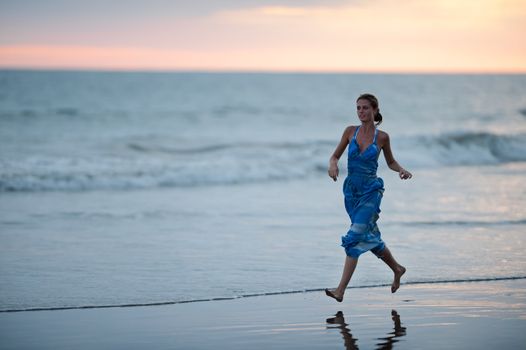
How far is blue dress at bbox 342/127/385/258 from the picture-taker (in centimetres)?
643

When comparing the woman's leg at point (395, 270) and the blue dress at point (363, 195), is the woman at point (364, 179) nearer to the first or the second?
the blue dress at point (363, 195)

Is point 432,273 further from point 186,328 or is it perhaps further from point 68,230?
point 68,230

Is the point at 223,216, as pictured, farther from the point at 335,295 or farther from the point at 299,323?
the point at 299,323

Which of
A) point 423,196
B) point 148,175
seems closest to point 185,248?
point 423,196

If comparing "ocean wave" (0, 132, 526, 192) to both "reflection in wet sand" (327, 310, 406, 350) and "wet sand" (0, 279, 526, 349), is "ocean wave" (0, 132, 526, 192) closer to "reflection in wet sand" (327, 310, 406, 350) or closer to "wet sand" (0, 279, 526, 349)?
"wet sand" (0, 279, 526, 349)

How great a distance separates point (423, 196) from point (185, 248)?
18.9ft

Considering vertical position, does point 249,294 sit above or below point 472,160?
below

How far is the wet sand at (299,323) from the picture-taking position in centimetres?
558

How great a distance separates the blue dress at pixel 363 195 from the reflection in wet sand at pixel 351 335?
1.79 ft

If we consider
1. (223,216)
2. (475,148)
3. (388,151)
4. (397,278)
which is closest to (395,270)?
(397,278)

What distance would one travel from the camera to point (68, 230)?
1050 centimetres

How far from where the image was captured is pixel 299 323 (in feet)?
20.0

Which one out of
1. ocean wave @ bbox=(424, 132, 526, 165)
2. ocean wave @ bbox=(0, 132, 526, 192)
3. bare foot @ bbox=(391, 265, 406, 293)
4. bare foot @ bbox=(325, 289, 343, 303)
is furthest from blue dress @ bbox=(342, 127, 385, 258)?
ocean wave @ bbox=(424, 132, 526, 165)

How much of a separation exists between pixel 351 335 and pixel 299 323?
0.49 meters
